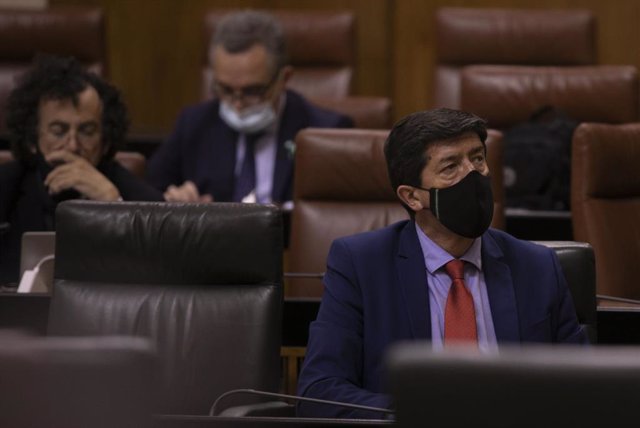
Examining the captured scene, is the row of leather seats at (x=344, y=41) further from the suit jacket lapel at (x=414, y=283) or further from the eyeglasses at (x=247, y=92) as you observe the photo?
the suit jacket lapel at (x=414, y=283)

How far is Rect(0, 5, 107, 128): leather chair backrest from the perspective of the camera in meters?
5.27

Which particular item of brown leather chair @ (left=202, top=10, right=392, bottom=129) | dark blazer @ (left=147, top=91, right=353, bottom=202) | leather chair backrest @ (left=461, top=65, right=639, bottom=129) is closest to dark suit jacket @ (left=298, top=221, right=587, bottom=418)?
dark blazer @ (left=147, top=91, right=353, bottom=202)

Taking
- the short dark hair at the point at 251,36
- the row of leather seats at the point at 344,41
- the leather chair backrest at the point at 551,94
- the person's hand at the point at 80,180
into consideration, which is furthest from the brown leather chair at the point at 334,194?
the row of leather seats at the point at 344,41

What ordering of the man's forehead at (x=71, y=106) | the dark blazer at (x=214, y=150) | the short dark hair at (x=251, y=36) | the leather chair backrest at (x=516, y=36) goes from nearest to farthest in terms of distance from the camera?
the man's forehead at (x=71, y=106), the dark blazer at (x=214, y=150), the short dark hair at (x=251, y=36), the leather chair backrest at (x=516, y=36)

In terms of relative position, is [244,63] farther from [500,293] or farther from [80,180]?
[500,293]

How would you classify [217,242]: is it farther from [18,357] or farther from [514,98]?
[514,98]

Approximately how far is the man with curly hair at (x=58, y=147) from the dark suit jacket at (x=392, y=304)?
4.00 ft

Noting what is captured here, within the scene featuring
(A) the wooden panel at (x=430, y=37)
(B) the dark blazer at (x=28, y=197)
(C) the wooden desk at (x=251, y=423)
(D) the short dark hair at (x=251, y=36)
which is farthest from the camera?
(A) the wooden panel at (x=430, y=37)

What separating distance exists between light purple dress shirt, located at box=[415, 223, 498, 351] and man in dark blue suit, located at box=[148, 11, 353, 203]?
1.87m

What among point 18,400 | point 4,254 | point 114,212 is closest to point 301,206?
point 4,254

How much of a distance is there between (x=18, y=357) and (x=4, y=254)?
7.60 feet

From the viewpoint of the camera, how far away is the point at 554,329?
2.26 metres

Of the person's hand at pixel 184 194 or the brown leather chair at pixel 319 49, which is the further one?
the brown leather chair at pixel 319 49

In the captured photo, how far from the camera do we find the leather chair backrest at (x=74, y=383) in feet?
3.38
